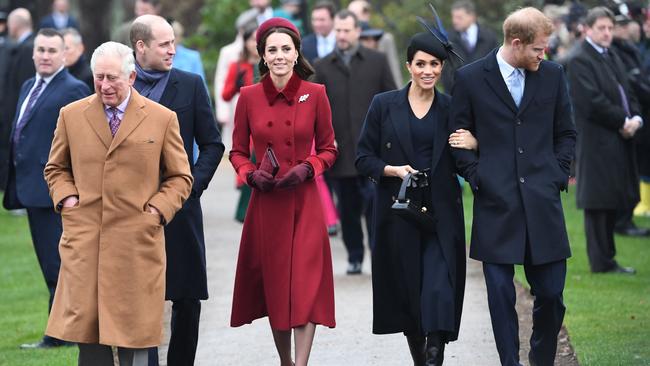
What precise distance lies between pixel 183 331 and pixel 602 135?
5642 mm

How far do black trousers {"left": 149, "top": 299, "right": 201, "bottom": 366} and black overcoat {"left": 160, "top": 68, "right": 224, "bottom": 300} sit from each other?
0.35ft

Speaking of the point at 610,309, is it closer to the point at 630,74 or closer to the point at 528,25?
the point at 528,25

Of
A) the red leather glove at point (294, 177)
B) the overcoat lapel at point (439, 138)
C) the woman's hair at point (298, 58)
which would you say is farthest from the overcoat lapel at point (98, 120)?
the overcoat lapel at point (439, 138)

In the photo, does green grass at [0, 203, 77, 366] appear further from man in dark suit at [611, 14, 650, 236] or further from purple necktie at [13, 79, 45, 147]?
man in dark suit at [611, 14, 650, 236]

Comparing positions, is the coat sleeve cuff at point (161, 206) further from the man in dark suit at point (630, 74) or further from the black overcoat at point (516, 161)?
the man in dark suit at point (630, 74)

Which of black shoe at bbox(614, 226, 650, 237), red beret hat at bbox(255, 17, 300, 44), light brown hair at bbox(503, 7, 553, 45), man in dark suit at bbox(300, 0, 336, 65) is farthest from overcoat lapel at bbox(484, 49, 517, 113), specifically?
black shoe at bbox(614, 226, 650, 237)

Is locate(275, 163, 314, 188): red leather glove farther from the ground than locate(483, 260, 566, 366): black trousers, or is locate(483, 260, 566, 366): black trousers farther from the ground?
locate(275, 163, 314, 188): red leather glove

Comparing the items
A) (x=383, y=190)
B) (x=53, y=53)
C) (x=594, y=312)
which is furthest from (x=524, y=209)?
(x=53, y=53)

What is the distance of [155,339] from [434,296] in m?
1.75

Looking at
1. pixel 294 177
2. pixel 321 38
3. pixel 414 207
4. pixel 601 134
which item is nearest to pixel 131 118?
pixel 294 177

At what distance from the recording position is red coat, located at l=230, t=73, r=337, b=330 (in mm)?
8375

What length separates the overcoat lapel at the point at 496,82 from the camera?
814cm

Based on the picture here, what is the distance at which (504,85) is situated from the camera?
26.8ft

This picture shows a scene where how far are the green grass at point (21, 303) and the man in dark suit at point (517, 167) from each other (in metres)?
2.94
